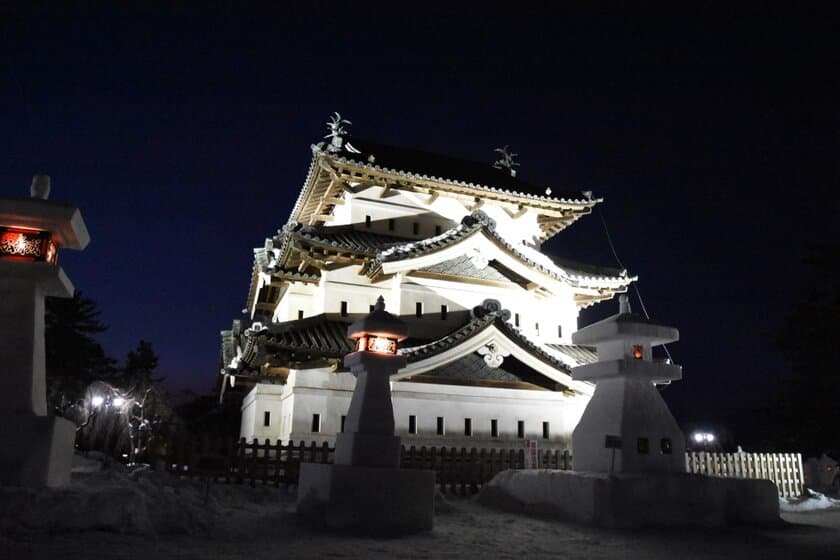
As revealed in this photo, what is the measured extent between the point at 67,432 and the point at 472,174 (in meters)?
20.3

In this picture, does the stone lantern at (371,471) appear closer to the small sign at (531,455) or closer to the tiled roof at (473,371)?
the small sign at (531,455)

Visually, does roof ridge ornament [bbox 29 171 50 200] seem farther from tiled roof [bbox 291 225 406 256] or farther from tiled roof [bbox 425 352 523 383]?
tiled roof [bbox 425 352 523 383]

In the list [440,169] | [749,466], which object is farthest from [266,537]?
[440,169]

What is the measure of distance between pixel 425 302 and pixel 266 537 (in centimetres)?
1288

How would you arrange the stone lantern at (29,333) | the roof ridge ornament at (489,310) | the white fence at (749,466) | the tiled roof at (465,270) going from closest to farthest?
the stone lantern at (29,333) < the white fence at (749,466) < the roof ridge ornament at (489,310) < the tiled roof at (465,270)

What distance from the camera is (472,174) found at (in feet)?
87.6

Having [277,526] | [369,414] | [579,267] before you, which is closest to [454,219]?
[579,267]

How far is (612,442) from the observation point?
1201cm

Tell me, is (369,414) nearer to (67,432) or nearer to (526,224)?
(67,432)

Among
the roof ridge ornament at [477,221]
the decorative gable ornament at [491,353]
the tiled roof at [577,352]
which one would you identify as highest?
the roof ridge ornament at [477,221]

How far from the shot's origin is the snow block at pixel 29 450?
851cm

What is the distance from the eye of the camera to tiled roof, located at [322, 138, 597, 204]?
74.5ft

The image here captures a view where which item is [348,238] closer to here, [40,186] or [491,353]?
[491,353]

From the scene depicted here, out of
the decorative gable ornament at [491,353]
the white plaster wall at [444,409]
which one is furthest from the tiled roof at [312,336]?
the decorative gable ornament at [491,353]
